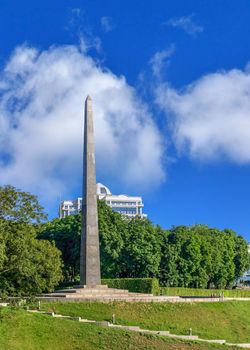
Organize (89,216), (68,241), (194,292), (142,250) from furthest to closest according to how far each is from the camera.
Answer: (68,241) < (142,250) < (194,292) < (89,216)

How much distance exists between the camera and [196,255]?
7550 centimetres

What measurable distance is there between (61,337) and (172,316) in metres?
13.4

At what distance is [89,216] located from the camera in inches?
2056

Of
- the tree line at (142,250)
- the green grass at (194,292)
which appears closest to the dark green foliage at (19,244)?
the green grass at (194,292)

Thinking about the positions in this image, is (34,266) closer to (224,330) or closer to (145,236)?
(224,330)

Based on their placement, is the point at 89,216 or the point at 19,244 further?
the point at 89,216

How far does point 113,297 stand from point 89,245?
5378mm

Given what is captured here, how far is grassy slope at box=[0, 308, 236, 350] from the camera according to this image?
113 ft

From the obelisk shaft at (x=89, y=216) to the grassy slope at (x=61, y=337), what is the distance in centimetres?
1380

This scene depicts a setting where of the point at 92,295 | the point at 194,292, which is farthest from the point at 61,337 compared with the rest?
the point at 194,292

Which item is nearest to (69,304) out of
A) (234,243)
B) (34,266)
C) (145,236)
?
(34,266)

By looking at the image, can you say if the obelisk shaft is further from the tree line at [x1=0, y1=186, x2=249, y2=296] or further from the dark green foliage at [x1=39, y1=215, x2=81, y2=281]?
the dark green foliage at [x1=39, y1=215, x2=81, y2=281]

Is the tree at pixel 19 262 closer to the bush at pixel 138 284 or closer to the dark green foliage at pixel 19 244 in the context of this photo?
the dark green foliage at pixel 19 244

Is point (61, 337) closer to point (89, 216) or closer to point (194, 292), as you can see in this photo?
point (89, 216)
